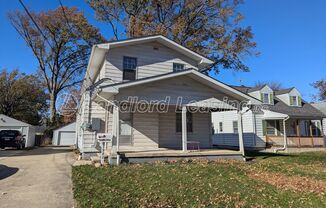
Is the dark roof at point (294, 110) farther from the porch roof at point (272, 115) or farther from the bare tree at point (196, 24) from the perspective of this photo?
the bare tree at point (196, 24)

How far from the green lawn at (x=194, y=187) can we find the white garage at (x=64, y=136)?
77.8 ft

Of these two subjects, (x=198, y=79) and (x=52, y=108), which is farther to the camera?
(x=52, y=108)

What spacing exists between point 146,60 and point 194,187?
343 inches

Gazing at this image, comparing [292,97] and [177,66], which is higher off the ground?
[177,66]

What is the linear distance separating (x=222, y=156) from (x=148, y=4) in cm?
1732

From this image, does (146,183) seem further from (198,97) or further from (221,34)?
(221,34)

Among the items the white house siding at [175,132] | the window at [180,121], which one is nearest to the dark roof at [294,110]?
the white house siding at [175,132]

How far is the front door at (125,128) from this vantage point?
12.2 meters

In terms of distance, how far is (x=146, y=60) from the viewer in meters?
13.4

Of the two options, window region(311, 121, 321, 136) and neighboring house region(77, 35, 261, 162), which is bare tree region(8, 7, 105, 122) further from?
window region(311, 121, 321, 136)

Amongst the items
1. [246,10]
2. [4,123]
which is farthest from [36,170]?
[246,10]

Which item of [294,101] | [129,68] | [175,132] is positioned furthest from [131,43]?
[294,101]

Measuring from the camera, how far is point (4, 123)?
939 inches

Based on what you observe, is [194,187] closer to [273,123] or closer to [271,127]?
[271,127]
